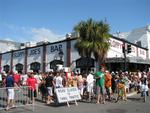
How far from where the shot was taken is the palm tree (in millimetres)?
26656

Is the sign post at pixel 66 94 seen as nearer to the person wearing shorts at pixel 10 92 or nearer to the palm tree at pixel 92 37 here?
the person wearing shorts at pixel 10 92

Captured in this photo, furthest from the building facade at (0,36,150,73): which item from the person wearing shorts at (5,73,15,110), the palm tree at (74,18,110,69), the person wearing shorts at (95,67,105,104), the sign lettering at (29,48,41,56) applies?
the person wearing shorts at (5,73,15,110)

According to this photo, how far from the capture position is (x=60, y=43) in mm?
33844

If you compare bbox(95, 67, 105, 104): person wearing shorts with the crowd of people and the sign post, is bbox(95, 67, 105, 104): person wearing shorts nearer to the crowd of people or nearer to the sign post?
the crowd of people

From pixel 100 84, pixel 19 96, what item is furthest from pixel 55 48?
pixel 19 96

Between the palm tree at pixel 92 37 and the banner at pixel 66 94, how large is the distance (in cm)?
1300

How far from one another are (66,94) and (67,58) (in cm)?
1928

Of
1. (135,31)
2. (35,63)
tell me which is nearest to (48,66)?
(35,63)

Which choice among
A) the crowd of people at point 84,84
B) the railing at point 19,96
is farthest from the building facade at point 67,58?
the railing at point 19,96

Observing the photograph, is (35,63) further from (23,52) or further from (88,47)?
(88,47)

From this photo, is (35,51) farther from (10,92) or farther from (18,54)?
(10,92)

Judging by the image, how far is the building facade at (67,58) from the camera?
101 feet

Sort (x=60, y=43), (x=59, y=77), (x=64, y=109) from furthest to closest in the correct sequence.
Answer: (x=60, y=43) < (x=59, y=77) < (x=64, y=109)

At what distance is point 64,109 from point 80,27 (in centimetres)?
1581
